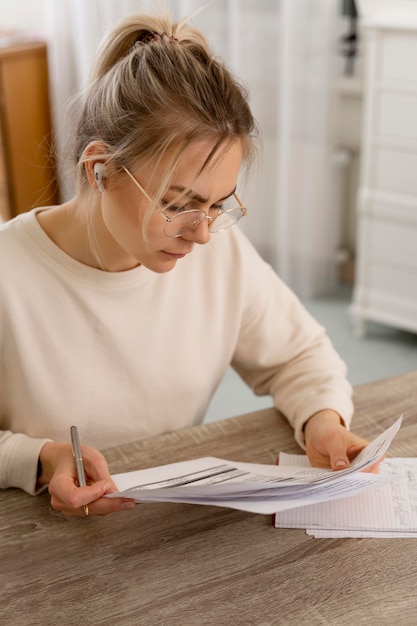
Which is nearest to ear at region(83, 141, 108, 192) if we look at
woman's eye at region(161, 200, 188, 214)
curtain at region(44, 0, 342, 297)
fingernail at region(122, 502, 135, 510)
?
woman's eye at region(161, 200, 188, 214)

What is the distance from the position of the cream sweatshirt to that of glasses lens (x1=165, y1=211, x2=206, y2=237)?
0.20m

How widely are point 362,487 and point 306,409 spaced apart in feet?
0.84

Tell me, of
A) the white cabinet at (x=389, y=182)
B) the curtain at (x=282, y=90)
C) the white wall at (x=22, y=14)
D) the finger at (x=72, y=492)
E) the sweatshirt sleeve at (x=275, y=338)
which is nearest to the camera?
the finger at (x=72, y=492)

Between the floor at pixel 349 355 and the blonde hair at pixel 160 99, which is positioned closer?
the blonde hair at pixel 160 99

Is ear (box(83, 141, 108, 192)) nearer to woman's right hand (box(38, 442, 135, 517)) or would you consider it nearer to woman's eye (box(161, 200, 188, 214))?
woman's eye (box(161, 200, 188, 214))

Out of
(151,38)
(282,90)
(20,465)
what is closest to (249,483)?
(20,465)

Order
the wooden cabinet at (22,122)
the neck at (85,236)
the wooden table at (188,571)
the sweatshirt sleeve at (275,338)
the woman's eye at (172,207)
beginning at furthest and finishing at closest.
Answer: the wooden cabinet at (22,122) < the sweatshirt sleeve at (275,338) < the neck at (85,236) < the woman's eye at (172,207) < the wooden table at (188,571)

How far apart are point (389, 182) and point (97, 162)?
210 centimetres

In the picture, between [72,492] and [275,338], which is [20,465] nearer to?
[72,492]

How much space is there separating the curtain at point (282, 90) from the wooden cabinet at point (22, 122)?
0.22 ft

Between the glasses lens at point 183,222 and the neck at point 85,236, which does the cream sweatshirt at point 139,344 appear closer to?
the neck at point 85,236

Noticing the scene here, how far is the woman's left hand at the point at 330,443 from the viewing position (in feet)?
4.18

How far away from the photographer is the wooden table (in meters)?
1.01

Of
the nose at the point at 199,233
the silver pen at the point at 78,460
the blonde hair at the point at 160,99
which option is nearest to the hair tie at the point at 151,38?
the blonde hair at the point at 160,99
